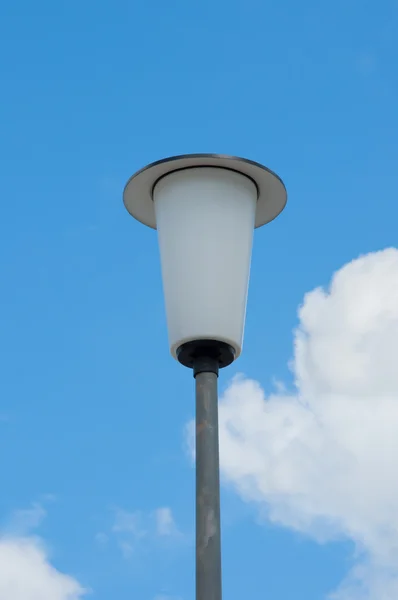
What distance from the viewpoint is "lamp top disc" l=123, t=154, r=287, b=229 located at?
400cm

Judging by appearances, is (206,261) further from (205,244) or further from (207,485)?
(207,485)

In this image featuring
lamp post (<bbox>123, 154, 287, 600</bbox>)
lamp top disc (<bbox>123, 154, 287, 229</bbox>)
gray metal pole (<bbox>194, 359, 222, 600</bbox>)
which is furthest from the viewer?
lamp top disc (<bbox>123, 154, 287, 229</bbox>)

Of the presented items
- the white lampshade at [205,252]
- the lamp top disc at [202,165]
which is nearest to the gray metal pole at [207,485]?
the white lampshade at [205,252]

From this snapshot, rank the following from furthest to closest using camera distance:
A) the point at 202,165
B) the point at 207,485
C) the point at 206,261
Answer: the point at 202,165, the point at 206,261, the point at 207,485

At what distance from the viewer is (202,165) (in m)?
4.02

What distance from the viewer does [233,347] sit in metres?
3.94

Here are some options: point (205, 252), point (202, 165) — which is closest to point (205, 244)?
point (205, 252)

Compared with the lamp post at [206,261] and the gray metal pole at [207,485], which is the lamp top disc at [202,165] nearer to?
the lamp post at [206,261]

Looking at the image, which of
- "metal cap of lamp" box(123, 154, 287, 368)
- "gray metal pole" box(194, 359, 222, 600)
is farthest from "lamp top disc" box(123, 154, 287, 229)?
"gray metal pole" box(194, 359, 222, 600)

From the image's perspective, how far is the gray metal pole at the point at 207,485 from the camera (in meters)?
3.59

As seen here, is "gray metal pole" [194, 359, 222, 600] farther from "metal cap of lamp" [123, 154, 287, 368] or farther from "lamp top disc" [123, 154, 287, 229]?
"lamp top disc" [123, 154, 287, 229]

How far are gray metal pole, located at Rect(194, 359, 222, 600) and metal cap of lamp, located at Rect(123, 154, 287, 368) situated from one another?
0.32 feet

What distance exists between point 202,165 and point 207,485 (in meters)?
1.18

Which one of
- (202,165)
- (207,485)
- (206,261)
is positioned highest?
(202,165)
